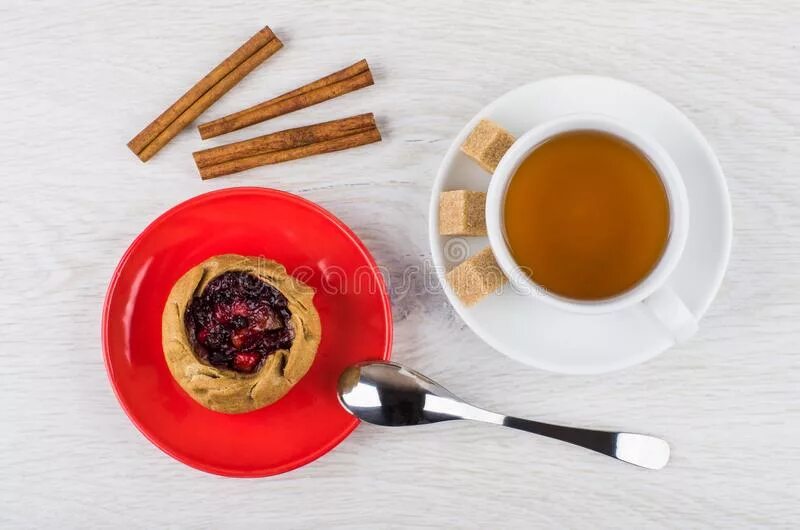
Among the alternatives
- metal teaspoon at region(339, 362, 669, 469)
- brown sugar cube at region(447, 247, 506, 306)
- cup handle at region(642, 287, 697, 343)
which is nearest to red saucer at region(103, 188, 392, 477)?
metal teaspoon at region(339, 362, 669, 469)

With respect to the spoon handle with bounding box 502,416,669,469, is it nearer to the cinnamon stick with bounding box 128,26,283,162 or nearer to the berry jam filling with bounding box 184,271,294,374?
the berry jam filling with bounding box 184,271,294,374

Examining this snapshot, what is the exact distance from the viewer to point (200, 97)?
147 cm

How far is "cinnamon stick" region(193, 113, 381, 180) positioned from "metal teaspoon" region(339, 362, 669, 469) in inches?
17.8

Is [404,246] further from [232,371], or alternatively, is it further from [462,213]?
[232,371]

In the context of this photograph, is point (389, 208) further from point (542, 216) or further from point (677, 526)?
point (677, 526)

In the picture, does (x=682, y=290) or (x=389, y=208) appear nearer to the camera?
(x=682, y=290)

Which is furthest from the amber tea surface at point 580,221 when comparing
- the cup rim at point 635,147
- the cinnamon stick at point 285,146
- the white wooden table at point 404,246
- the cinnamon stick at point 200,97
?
the cinnamon stick at point 200,97

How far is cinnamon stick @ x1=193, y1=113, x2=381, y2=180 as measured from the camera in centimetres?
145

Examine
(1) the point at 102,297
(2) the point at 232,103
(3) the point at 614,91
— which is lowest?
(1) the point at 102,297

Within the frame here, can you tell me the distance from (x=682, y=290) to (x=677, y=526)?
1.77ft

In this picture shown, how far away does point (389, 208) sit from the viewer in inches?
57.6

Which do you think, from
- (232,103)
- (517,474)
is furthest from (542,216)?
(232,103)

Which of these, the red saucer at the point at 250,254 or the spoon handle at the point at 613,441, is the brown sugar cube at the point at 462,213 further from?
the spoon handle at the point at 613,441

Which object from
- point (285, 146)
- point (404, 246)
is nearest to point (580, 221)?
point (404, 246)
